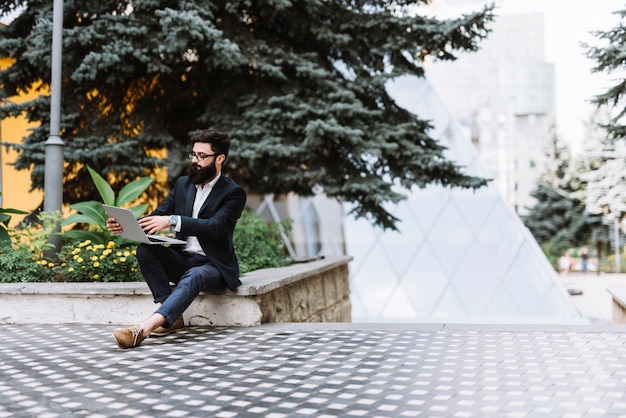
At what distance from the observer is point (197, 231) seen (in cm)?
538

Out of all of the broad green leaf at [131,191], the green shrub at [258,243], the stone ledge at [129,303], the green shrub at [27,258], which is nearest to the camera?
the stone ledge at [129,303]

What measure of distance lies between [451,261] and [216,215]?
487 inches

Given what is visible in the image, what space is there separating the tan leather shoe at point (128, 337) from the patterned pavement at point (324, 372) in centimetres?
7

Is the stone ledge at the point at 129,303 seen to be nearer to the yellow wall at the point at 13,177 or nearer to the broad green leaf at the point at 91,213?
the broad green leaf at the point at 91,213

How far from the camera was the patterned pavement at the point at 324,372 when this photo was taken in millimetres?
3537

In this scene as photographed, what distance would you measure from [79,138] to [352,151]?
11.4ft

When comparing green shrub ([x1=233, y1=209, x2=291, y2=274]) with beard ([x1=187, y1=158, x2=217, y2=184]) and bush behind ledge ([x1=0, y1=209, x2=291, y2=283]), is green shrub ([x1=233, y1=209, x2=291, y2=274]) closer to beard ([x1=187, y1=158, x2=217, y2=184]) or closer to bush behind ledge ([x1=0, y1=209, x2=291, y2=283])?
bush behind ledge ([x1=0, y1=209, x2=291, y2=283])

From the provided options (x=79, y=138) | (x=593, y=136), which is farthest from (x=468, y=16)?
(x=593, y=136)

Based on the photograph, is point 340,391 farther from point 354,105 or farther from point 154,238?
point 354,105

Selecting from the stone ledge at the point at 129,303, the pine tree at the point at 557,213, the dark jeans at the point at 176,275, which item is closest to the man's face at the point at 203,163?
the dark jeans at the point at 176,275

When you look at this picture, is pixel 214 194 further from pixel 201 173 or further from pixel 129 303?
pixel 129 303

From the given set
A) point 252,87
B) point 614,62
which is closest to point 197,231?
point 252,87

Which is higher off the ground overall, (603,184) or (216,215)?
(603,184)

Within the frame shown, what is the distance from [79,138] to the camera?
30.0 ft
